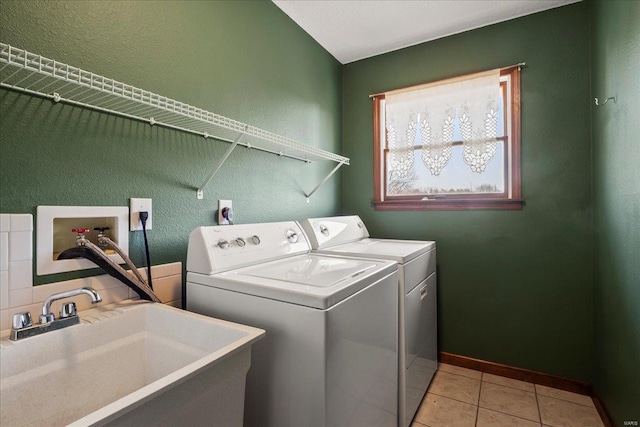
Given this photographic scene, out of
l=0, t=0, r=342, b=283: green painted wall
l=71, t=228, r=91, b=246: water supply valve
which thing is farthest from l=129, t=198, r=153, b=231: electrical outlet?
l=71, t=228, r=91, b=246: water supply valve

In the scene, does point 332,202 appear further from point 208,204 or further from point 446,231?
point 208,204

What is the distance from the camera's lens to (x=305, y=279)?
1146 mm

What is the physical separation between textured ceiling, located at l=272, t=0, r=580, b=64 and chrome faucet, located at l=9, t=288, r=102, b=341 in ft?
6.47

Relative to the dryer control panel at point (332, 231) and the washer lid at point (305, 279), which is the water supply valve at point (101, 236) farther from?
the dryer control panel at point (332, 231)

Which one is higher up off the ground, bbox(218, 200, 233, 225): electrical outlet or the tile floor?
bbox(218, 200, 233, 225): electrical outlet

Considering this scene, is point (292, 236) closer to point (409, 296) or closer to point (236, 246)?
point (236, 246)

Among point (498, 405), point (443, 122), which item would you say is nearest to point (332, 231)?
point (443, 122)

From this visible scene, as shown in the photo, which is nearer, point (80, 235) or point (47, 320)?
point (47, 320)

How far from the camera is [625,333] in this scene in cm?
141

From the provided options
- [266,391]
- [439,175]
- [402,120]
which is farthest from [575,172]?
[266,391]

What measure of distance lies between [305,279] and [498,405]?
1588 mm

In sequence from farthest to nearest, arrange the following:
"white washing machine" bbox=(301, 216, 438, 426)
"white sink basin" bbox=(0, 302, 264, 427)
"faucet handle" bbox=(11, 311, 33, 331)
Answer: "white washing machine" bbox=(301, 216, 438, 426), "faucet handle" bbox=(11, 311, 33, 331), "white sink basin" bbox=(0, 302, 264, 427)

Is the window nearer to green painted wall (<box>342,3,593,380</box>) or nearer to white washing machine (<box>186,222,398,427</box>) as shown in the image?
green painted wall (<box>342,3,593,380</box>)

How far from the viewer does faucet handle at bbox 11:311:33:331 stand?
845mm
